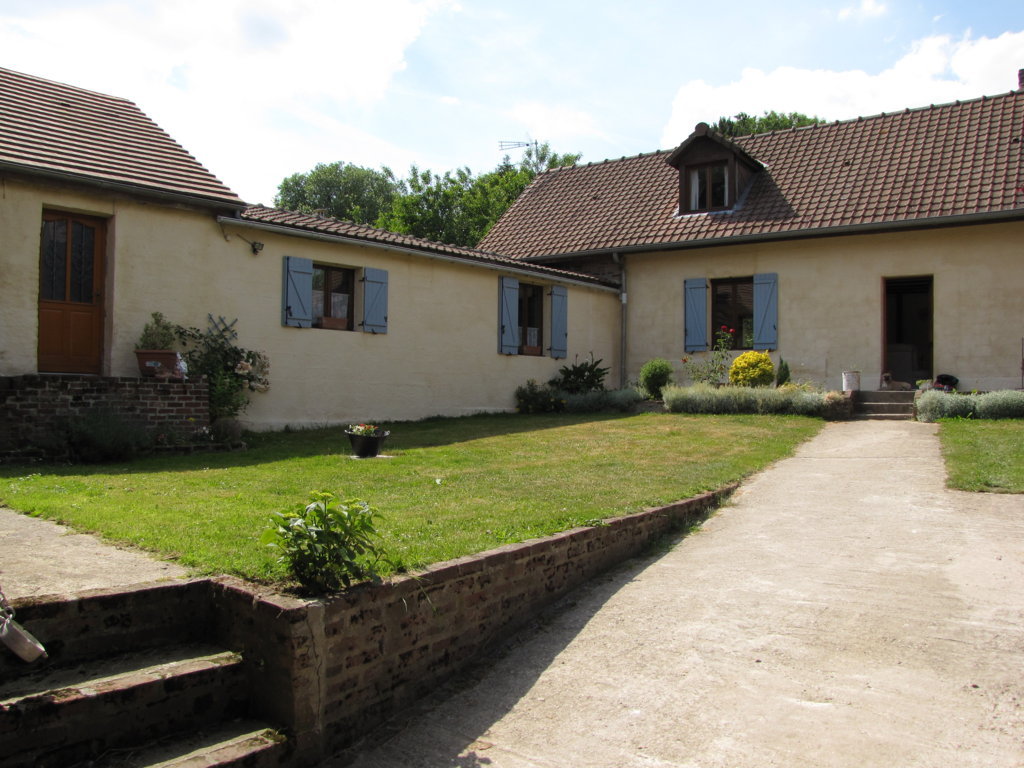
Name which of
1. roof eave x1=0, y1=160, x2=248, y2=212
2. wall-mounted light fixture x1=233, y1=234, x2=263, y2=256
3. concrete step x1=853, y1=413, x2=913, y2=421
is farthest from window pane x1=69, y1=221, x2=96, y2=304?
concrete step x1=853, y1=413, x2=913, y2=421

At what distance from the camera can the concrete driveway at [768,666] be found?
3.49 m

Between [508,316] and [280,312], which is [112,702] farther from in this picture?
[508,316]

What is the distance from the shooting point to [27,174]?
9828mm

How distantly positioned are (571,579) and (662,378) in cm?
1167

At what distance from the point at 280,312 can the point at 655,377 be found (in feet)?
25.7

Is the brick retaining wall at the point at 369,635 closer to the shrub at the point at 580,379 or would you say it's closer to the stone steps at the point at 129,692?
the stone steps at the point at 129,692

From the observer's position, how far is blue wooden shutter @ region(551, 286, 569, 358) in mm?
17250

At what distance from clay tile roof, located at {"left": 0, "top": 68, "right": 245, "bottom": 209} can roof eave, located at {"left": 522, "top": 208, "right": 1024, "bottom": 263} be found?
938 cm

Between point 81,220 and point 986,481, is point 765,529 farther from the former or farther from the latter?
point 81,220

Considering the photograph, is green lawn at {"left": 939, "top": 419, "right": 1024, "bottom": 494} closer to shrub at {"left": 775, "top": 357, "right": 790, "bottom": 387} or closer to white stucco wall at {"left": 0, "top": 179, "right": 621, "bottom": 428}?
shrub at {"left": 775, "top": 357, "right": 790, "bottom": 387}

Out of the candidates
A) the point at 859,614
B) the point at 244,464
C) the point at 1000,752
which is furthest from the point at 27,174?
the point at 1000,752

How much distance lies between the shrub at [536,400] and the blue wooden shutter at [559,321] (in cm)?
117

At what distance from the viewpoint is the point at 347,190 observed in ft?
192

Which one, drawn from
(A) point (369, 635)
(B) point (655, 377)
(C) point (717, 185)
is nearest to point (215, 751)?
(A) point (369, 635)
